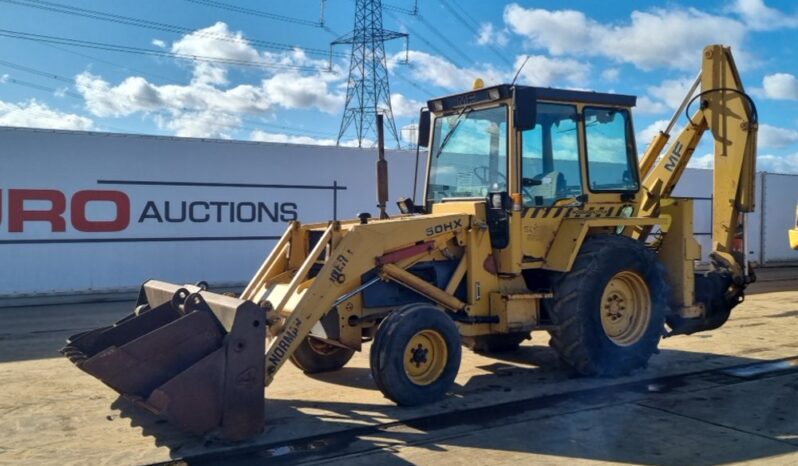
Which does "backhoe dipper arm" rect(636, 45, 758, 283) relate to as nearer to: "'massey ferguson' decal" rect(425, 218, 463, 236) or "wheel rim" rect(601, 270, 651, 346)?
"wheel rim" rect(601, 270, 651, 346)

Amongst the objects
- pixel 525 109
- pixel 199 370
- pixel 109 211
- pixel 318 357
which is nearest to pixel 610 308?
pixel 525 109

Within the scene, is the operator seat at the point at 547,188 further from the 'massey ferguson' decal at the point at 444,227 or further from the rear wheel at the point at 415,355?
the rear wheel at the point at 415,355

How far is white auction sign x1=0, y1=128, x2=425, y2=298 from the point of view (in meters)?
13.8

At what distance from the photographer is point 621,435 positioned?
5.38 metres

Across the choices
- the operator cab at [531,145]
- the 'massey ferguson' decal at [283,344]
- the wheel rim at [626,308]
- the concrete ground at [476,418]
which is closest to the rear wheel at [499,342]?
the concrete ground at [476,418]

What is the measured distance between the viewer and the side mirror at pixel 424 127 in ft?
25.7

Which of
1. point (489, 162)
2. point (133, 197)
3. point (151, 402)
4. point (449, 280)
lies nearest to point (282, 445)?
point (151, 402)

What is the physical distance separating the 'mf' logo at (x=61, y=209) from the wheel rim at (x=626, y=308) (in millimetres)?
10440

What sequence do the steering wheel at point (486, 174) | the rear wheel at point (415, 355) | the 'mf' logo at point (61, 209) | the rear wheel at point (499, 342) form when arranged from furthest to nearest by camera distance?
1. the 'mf' logo at point (61, 209)
2. the rear wheel at point (499, 342)
3. the steering wheel at point (486, 174)
4. the rear wheel at point (415, 355)

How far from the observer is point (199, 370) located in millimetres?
4926

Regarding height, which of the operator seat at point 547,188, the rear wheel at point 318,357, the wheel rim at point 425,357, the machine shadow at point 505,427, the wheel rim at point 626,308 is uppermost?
the operator seat at point 547,188

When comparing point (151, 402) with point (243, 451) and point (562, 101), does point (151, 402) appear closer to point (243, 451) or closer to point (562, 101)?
point (243, 451)

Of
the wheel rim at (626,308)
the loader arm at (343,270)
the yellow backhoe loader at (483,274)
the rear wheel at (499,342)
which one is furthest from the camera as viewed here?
the rear wheel at (499,342)

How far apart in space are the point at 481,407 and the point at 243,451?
2.07m
